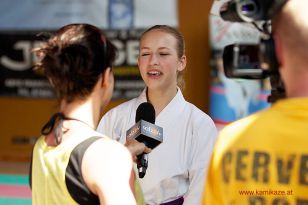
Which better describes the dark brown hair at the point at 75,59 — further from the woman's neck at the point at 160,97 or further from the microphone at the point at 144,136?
the woman's neck at the point at 160,97

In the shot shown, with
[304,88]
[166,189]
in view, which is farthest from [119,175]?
[166,189]

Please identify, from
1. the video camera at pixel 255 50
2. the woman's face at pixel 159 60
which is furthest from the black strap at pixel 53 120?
the woman's face at pixel 159 60

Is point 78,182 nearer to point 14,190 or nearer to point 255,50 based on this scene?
point 255,50

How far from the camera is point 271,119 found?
5.12 ft

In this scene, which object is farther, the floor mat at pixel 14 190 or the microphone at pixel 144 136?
the floor mat at pixel 14 190

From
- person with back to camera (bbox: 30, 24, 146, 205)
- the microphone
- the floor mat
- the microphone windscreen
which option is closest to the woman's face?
the microphone windscreen

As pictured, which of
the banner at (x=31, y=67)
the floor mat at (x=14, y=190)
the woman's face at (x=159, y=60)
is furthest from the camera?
the banner at (x=31, y=67)

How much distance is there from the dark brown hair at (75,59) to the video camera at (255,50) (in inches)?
13.8

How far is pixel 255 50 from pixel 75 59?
0.50m

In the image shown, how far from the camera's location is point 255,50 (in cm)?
185

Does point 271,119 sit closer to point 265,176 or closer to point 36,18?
point 265,176

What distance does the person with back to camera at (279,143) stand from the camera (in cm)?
151

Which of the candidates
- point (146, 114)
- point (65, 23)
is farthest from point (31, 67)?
point (146, 114)

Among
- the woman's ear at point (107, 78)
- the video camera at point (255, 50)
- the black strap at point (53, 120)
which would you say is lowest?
the black strap at point (53, 120)
